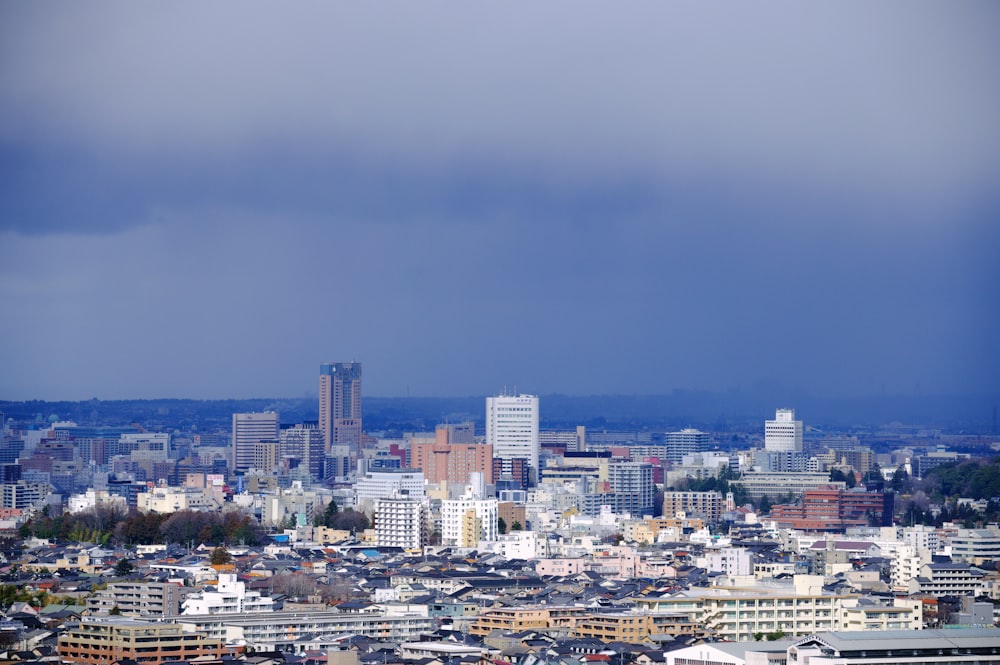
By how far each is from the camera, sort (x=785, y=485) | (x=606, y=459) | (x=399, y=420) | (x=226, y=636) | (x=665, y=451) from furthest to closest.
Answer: (x=399, y=420)
(x=665, y=451)
(x=606, y=459)
(x=785, y=485)
(x=226, y=636)

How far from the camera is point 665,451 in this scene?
90.5 metres

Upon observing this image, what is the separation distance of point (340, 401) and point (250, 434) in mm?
5646

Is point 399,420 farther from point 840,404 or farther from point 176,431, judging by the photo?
point 840,404

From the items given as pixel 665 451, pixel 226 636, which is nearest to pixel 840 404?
pixel 665 451

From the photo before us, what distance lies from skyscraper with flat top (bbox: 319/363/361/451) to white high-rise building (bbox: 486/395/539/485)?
20622mm

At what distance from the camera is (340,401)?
9356 centimetres

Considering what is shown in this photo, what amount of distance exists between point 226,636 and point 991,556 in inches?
749

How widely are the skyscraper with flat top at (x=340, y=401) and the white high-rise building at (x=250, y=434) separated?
7.85 ft

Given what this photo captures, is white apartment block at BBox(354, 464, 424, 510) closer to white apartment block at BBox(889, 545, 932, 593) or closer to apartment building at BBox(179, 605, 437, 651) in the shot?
white apartment block at BBox(889, 545, 932, 593)

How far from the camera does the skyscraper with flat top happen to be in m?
92.3

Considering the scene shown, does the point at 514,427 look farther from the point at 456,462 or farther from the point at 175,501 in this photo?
the point at 175,501

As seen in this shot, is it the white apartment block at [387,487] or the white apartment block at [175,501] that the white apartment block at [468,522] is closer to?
the white apartment block at [387,487]

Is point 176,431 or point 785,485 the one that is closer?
point 785,485

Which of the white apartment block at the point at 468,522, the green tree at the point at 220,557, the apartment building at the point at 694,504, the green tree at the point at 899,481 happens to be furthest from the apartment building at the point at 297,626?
the green tree at the point at 899,481
